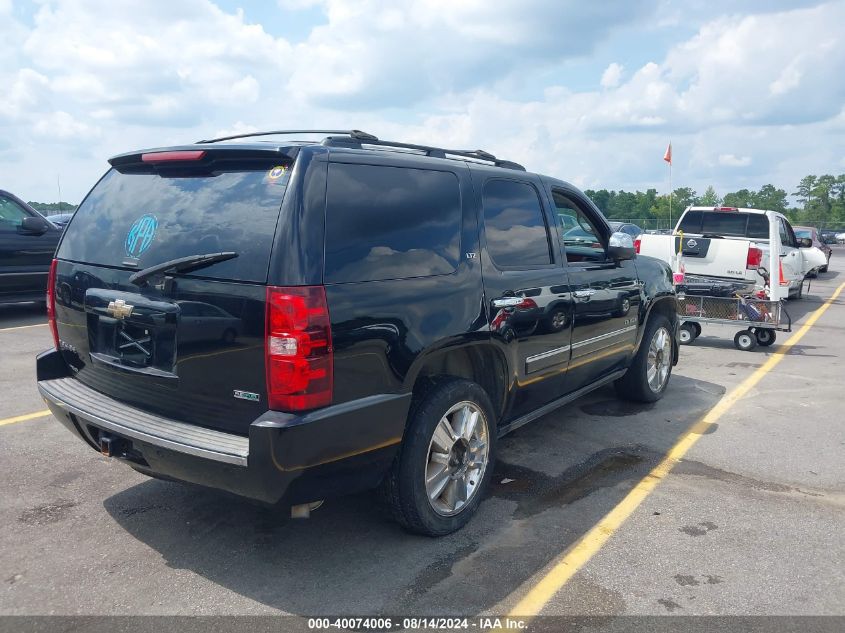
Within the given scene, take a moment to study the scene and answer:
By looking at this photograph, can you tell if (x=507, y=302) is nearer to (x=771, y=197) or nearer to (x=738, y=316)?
(x=738, y=316)

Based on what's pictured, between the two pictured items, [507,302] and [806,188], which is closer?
[507,302]

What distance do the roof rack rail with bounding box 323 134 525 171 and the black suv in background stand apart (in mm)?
8198

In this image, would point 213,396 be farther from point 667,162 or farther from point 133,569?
point 667,162

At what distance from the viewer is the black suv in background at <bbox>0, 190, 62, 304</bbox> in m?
10.1

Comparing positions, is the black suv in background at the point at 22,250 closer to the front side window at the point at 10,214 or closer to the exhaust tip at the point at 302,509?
the front side window at the point at 10,214

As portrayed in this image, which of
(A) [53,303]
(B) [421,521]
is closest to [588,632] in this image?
(B) [421,521]

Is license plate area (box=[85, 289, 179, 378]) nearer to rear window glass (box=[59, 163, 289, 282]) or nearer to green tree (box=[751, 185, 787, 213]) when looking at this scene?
rear window glass (box=[59, 163, 289, 282])

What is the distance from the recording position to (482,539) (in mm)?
3662

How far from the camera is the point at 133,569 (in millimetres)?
3289

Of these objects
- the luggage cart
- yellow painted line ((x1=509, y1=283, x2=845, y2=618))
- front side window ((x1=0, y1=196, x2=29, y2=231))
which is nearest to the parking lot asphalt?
yellow painted line ((x1=509, y1=283, x2=845, y2=618))

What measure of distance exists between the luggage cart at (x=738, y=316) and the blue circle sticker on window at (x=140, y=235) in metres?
7.46

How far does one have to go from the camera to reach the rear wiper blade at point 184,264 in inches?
119

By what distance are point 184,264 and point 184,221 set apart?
284 mm

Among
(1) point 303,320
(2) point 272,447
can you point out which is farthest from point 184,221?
(2) point 272,447
